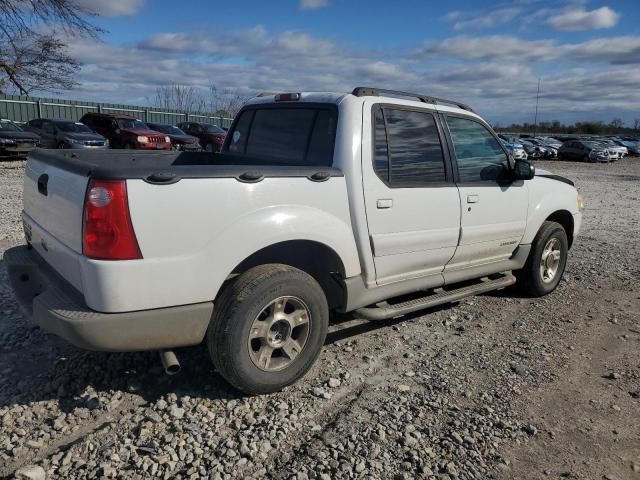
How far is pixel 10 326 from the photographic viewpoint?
432 cm

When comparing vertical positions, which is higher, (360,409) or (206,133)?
(206,133)

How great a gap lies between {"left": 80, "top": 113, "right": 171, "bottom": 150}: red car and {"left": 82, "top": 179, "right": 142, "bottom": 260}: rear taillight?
62.6ft

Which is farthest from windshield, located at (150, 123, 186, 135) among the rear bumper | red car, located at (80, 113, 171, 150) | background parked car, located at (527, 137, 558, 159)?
background parked car, located at (527, 137, 558, 159)

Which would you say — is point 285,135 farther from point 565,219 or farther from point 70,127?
point 70,127

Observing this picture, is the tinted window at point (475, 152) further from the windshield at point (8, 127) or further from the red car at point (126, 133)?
the windshield at point (8, 127)

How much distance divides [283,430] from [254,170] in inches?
59.5

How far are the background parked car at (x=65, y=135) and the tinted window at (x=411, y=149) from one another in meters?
17.1

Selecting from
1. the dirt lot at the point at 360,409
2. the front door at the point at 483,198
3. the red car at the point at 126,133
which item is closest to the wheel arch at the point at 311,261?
the dirt lot at the point at 360,409

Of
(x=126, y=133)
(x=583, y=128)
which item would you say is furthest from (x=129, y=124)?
(x=583, y=128)

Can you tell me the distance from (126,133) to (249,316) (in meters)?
20.7

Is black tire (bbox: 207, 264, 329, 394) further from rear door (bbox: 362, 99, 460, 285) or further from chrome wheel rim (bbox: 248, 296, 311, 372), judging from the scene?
rear door (bbox: 362, 99, 460, 285)

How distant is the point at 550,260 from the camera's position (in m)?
5.74

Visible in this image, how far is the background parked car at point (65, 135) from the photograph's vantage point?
19.1 metres

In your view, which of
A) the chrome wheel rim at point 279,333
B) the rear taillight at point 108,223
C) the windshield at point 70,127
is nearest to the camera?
the rear taillight at point 108,223
